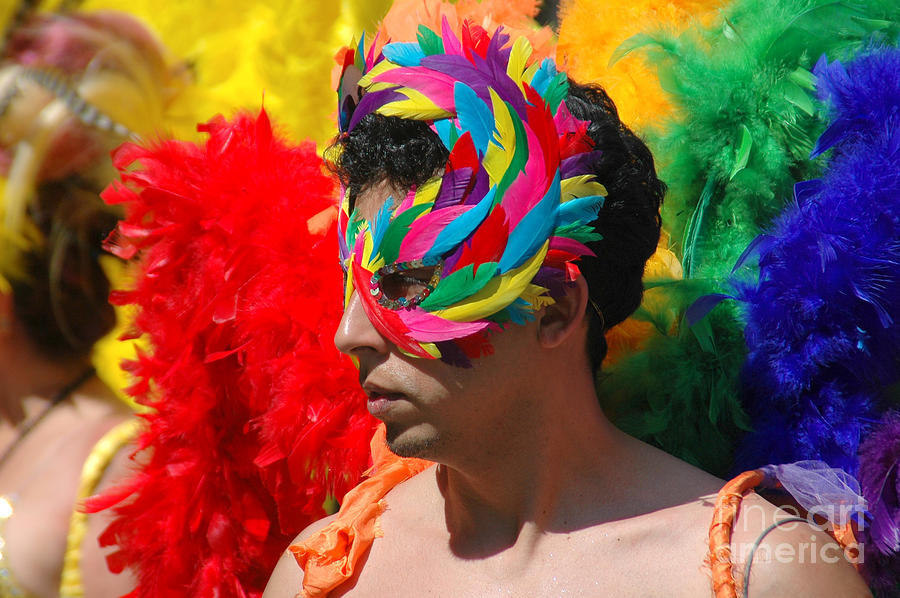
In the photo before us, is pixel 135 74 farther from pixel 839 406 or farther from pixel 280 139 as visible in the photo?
pixel 839 406

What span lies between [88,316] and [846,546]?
83.7 inches

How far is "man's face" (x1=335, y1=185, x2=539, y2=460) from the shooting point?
4.90 feet

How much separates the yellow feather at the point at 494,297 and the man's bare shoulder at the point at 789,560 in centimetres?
49

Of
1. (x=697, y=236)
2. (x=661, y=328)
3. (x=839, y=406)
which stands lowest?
(x=839, y=406)

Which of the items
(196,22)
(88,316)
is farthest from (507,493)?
(196,22)

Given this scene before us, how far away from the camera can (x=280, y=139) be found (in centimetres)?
215

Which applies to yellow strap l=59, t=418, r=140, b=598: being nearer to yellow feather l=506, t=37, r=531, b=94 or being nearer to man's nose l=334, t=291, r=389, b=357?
man's nose l=334, t=291, r=389, b=357

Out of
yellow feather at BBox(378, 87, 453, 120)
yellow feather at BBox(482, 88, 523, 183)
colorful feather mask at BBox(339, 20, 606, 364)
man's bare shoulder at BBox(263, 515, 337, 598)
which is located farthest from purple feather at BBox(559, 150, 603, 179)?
man's bare shoulder at BBox(263, 515, 337, 598)

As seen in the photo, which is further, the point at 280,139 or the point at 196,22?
the point at 196,22

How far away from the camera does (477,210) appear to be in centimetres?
144

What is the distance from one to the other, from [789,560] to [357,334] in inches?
29.3

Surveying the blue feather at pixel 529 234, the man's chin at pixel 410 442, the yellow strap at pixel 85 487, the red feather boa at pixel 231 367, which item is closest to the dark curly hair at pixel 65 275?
the yellow strap at pixel 85 487

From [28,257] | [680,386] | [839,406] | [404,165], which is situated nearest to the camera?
[404,165]

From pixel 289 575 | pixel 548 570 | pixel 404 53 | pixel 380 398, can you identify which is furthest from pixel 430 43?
pixel 289 575
